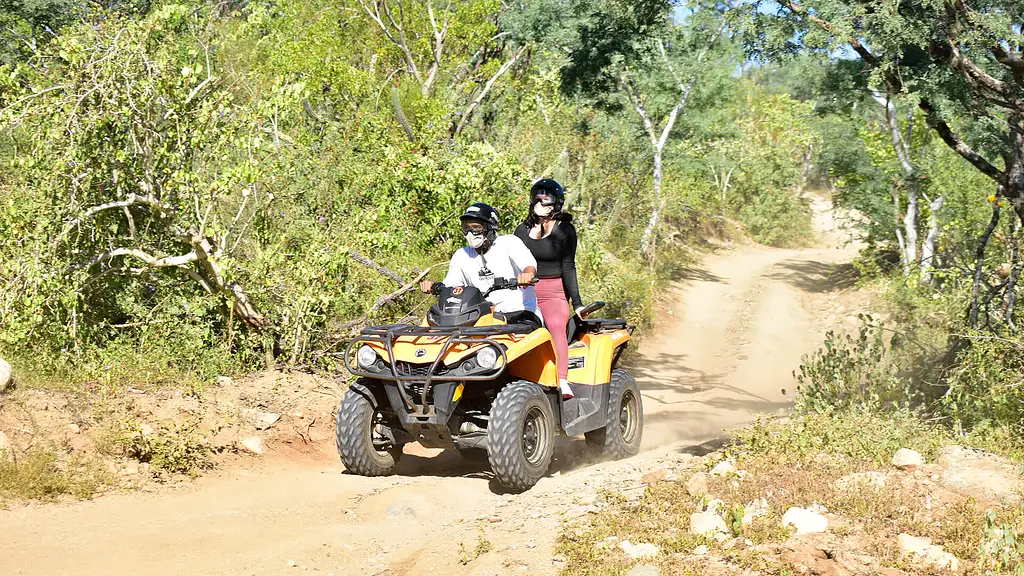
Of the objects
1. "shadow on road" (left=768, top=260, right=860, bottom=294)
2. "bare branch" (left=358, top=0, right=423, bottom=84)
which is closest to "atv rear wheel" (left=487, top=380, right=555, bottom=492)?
"bare branch" (left=358, top=0, right=423, bottom=84)

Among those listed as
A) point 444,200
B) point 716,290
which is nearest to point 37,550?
point 444,200

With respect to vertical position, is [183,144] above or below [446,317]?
above

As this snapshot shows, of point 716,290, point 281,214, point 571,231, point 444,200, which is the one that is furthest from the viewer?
point 716,290

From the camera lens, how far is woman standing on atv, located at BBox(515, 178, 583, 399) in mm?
7648

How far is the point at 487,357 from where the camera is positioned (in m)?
6.30

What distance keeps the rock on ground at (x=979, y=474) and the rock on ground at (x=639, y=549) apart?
2.02m

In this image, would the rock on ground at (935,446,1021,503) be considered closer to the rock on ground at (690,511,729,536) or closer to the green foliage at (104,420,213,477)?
the rock on ground at (690,511,729,536)

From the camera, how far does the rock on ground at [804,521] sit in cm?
515

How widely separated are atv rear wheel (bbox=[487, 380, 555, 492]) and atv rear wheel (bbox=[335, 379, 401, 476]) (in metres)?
0.97

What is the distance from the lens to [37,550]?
5.12m

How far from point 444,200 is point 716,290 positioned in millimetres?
13823

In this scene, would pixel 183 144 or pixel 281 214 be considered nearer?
pixel 183 144

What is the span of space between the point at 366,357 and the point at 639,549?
2565mm

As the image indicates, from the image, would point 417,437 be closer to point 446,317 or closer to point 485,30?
point 446,317
